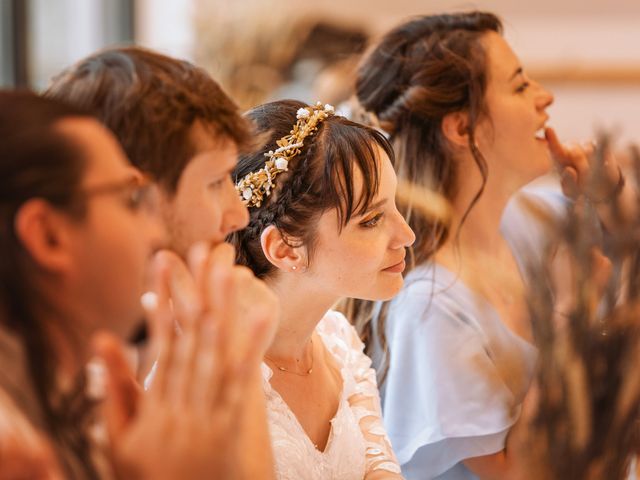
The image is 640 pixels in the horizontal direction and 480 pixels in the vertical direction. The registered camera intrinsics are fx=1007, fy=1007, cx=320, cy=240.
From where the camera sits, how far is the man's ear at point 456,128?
2.21 meters

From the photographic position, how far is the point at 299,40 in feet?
17.6

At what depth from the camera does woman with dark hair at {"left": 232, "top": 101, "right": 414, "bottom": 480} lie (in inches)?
68.3

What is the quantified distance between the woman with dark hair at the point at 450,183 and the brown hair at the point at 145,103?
972mm

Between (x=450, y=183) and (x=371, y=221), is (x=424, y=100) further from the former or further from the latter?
(x=371, y=221)

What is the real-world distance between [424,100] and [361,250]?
56 cm

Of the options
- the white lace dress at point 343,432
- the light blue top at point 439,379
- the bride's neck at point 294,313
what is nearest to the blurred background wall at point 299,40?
the light blue top at point 439,379

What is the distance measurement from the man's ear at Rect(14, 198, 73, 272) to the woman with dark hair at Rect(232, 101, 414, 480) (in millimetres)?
826

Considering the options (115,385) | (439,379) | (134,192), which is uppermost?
(134,192)

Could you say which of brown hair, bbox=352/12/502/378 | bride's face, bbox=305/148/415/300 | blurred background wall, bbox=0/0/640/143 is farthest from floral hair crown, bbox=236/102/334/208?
blurred background wall, bbox=0/0/640/143

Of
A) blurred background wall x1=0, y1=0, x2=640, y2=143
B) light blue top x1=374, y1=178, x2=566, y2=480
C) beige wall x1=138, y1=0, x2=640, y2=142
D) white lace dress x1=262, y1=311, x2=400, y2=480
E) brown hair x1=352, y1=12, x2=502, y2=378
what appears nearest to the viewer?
white lace dress x1=262, y1=311, x2=400, y2=480

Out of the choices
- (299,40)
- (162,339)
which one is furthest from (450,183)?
(299,40)

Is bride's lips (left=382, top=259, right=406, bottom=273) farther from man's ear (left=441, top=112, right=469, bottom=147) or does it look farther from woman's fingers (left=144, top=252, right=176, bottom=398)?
woman's fingers (left=144, top=252, right=176, bottom=398)

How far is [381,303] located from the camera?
85.1 inches

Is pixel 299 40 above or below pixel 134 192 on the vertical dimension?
below
